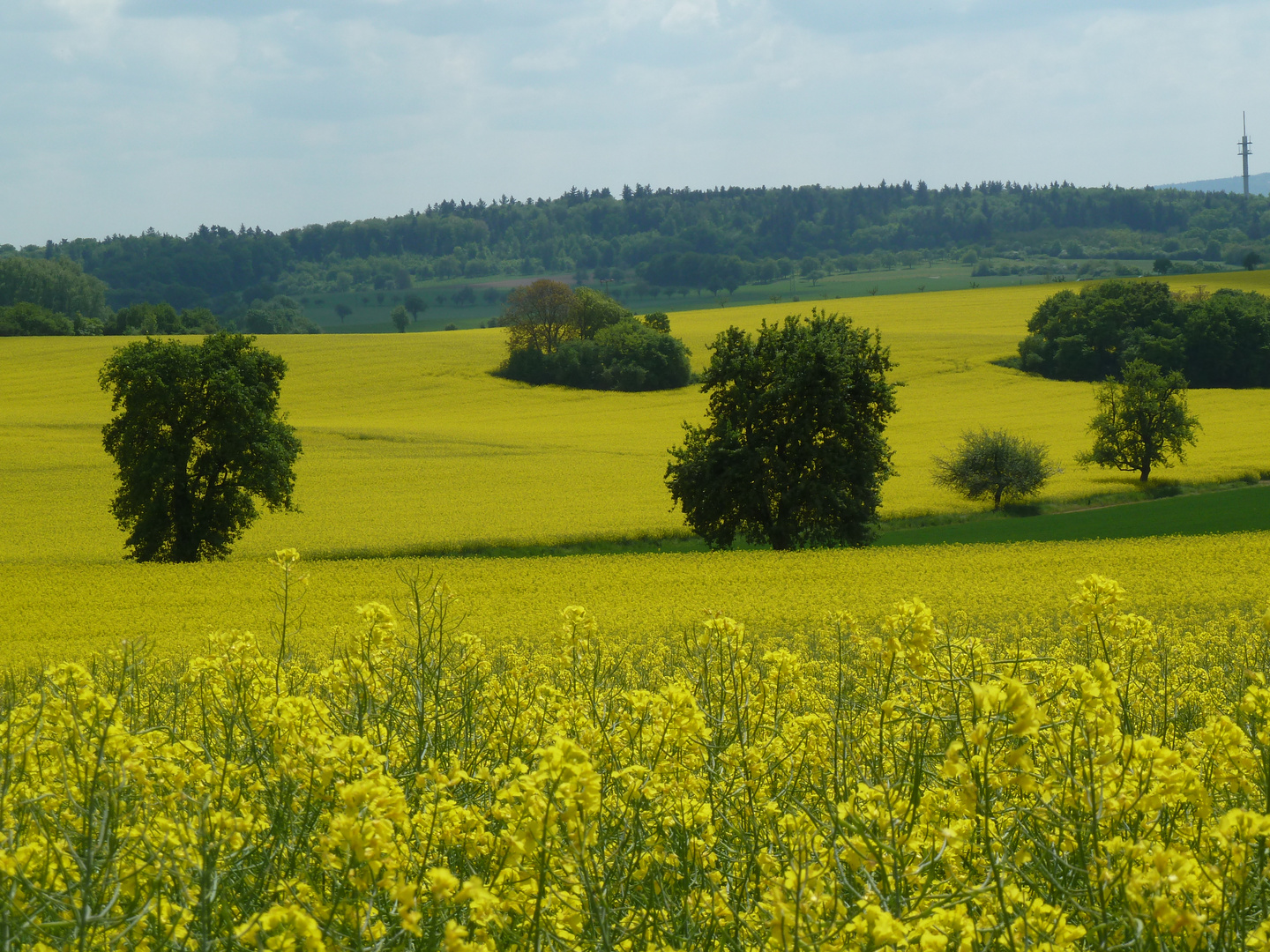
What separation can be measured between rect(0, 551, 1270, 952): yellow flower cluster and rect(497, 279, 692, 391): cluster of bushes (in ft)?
214

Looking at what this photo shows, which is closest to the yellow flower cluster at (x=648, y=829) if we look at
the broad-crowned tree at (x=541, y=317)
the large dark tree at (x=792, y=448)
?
the large dark tree at (x=792, y=448)

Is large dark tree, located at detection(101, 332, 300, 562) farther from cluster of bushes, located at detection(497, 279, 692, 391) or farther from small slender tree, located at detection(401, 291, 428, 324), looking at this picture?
small slender tree, located at detection(401, 291, 428, 324)

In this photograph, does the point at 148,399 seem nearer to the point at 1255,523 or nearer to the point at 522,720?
the point at 522,720

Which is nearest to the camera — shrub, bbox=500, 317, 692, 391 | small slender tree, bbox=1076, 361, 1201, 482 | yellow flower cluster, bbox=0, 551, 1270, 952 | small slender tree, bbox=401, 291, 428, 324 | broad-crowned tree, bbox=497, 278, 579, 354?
yellow flower cluster, bbox=0, 551, 1270, 952

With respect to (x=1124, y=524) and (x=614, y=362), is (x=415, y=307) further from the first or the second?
(x=1124, y=524)

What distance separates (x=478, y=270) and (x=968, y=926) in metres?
185

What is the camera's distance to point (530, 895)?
2.78 meters

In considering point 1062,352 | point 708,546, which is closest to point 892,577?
point 708,546

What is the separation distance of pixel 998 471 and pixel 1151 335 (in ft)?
116

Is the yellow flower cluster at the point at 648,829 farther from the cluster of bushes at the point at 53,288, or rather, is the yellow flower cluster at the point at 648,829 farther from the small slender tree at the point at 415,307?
the small slender tree at the point at 415,307

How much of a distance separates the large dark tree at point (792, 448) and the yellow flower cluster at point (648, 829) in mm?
26641

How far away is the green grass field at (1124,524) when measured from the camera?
32.0m

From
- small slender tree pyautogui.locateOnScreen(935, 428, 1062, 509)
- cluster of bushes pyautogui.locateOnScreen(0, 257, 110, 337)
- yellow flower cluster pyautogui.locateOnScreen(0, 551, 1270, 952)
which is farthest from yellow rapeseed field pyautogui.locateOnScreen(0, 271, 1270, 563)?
yellow flower cluster pyautogui.locateOnScreen(0, 551, 1270, 952)

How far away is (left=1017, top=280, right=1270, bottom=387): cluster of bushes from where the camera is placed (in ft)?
215
